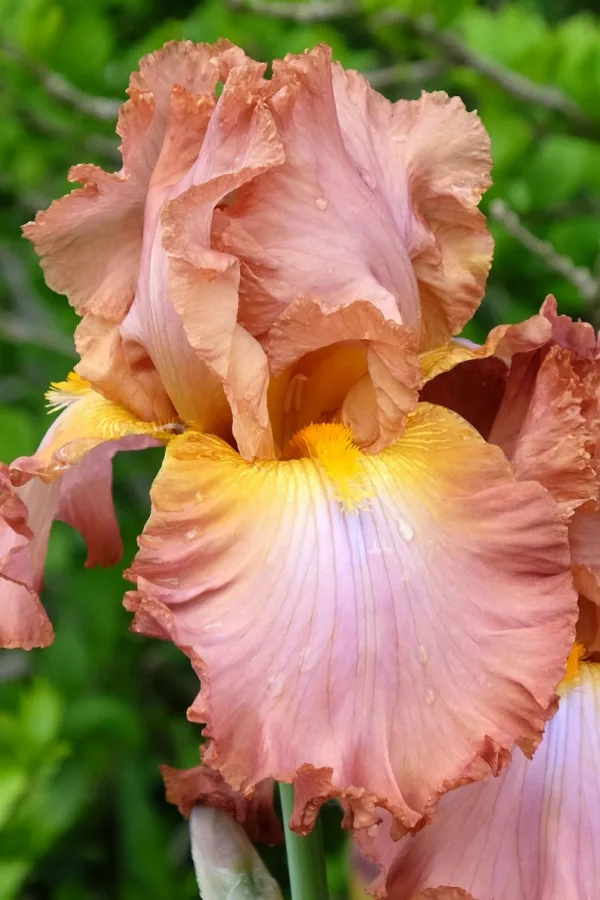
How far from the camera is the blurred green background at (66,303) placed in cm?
153

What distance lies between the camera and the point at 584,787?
632 mm

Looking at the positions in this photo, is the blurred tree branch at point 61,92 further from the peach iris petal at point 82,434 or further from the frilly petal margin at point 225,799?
the frilly petal margin at point 225,799

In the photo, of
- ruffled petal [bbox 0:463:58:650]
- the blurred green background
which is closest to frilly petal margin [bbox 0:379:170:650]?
ruffled petal [bbox 0:463:58:650]

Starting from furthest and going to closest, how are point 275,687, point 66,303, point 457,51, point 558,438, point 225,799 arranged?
point 66,303 < point 457,51 < point 225,799 < point 558,438 < point 275,687

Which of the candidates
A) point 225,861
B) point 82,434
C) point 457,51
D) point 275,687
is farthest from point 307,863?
point 457,51

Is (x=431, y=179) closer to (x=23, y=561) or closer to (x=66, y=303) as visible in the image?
(x=23, y=561)

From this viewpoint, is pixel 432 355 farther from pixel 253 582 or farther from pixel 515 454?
pixel 253 582

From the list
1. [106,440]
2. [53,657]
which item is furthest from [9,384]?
[106,440]

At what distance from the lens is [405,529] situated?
0.58 metres

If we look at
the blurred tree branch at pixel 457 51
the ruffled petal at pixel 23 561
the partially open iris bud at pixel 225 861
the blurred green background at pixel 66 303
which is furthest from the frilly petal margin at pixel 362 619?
the blurred tree branch at pixel 457 51

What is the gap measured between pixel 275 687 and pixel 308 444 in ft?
0.63

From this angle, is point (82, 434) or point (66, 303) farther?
point (66, 303)

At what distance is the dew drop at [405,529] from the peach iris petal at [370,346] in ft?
0.25

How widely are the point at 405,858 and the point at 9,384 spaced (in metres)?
1.70
